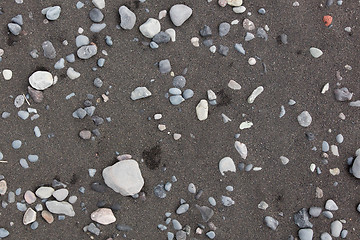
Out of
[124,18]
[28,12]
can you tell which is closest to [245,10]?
[124,18]

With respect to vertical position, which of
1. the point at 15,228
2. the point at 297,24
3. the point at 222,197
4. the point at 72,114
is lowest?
the point at 15,228

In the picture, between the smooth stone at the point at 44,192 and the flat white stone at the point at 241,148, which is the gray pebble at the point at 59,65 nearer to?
the smooth stone at the point at 44,192

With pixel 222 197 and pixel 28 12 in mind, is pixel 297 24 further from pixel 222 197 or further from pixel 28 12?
pixel 28 12

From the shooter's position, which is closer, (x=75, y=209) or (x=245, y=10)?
(x=75, y=209)

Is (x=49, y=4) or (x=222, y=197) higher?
(x=49, y=4)

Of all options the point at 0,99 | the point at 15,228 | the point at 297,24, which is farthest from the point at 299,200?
the point at 0,99

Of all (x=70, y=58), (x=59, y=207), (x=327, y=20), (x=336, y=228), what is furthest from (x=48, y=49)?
(x=336, y=228)
